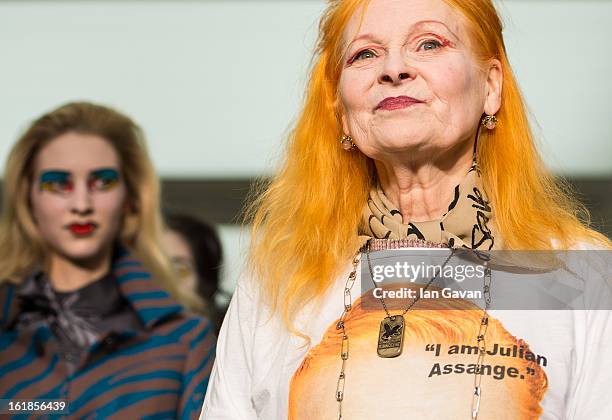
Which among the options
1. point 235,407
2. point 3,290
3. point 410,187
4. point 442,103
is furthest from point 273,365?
point 3,290

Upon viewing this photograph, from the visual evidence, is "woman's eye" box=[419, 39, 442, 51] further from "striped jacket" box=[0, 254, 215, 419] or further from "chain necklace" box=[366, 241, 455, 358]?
"striped jacket" box=[0, 254, 215, 419]

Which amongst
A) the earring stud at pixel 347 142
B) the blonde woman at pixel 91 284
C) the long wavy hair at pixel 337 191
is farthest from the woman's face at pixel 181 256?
the earring stud at pixel 347 142

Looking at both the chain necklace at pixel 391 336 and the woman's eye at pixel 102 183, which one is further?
the woman's eye at pixel 102 183

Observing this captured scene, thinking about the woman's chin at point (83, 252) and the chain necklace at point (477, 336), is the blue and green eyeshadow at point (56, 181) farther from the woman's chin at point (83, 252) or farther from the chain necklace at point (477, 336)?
the chain necklace at point (477, 336)

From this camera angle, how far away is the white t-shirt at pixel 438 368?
1.76 metres

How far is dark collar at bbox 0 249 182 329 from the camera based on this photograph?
302 cm

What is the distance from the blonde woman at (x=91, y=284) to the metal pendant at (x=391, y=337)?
3.43ft

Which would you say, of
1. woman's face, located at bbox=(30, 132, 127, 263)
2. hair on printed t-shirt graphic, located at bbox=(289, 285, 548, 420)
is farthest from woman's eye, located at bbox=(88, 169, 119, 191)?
hair on printed t-shirt graphic, located at bbox=(289, 285, 548, 420)

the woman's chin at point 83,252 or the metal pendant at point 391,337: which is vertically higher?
the woman's chin at point 83,252

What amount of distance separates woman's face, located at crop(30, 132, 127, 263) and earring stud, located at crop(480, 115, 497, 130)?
1409mm

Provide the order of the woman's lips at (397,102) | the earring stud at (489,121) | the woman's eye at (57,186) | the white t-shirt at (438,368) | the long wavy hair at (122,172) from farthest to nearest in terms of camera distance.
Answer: the long wavy hair at (122,172)
the woman's eye at (57,186)
the earring stud at (489,121)
the woman's lips at (397,102)
the white t-shirt at (438,368)

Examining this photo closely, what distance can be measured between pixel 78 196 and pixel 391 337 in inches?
58.2

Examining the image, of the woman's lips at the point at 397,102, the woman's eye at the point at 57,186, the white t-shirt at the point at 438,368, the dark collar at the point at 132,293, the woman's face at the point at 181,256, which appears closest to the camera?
the white t-shirt at the point at 438,368

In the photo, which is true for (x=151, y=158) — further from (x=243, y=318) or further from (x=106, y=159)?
(x=243, y=318)
